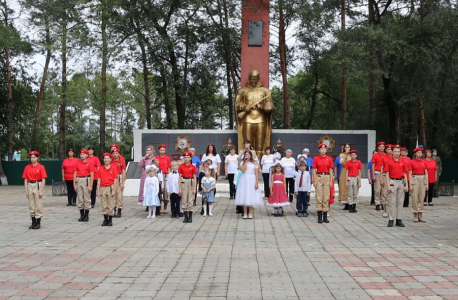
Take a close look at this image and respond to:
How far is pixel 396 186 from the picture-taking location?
1248cm

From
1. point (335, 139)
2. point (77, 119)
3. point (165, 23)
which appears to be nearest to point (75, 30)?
point (165, 23)

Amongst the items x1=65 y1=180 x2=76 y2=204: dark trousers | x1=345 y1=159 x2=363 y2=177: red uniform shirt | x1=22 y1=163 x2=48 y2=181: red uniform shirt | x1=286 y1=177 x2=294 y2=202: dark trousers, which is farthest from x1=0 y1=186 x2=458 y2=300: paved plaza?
x1=286 y1=177 x2=294 y2=202: dark trousers

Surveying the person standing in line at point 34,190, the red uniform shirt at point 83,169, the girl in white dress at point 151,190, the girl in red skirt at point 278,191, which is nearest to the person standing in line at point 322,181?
the girl in red skirt at point 278,191

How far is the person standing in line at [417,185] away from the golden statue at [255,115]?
9959 mm

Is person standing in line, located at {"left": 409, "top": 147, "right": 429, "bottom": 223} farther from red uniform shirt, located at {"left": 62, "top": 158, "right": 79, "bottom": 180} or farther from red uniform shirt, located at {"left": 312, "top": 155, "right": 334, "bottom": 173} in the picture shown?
red uniform shirt, located at {"left": 62, "top": 158, "right": 79, "bottom": 180}

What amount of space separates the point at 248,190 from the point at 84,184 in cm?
389

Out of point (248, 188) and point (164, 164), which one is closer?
point (248, 188)

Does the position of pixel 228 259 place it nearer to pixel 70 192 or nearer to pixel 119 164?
pixel 119 164

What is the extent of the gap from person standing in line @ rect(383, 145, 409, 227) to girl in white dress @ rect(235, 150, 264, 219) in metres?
3.11

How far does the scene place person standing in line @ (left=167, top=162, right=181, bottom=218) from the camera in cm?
1385

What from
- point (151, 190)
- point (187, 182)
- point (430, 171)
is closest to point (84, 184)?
point (151, 190)

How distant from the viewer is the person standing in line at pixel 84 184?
13492mm

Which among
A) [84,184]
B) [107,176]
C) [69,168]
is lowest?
[84,184]

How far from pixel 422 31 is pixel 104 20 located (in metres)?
14.0
